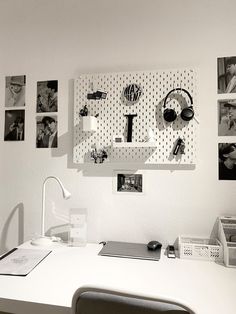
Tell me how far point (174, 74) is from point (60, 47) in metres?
0.77

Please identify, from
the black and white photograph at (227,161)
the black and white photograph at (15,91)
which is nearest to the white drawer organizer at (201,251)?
the black and white photograph at (227,161)

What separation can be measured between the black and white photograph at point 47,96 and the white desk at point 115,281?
907 millimetres

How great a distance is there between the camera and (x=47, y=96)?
1728 millimetres

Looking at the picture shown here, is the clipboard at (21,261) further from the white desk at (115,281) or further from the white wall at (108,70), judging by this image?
the white wall at (108,70)

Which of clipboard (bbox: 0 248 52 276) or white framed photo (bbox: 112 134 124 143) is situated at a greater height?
white framed photo (bbox: 112 134 124 143)

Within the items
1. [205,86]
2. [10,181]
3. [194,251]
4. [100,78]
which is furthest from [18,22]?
[194,251]

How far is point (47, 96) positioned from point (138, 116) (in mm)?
632

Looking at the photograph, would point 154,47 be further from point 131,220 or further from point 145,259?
point 145,259

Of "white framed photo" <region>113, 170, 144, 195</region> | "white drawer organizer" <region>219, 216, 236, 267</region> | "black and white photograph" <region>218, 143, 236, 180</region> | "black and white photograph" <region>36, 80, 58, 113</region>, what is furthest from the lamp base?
"black and white photograph" <region>218, 143, 236, 180</region>

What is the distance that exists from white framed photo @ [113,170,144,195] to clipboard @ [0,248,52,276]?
540 millimetres

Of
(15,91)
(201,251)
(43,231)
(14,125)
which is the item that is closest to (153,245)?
(201,251)

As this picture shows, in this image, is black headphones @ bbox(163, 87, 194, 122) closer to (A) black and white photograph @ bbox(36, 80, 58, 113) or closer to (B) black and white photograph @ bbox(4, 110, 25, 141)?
(A) black and white photograph @ bbox(36, 80, 58, 113)

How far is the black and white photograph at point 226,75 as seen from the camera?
147cm

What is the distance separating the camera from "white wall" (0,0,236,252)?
1.50 metres
